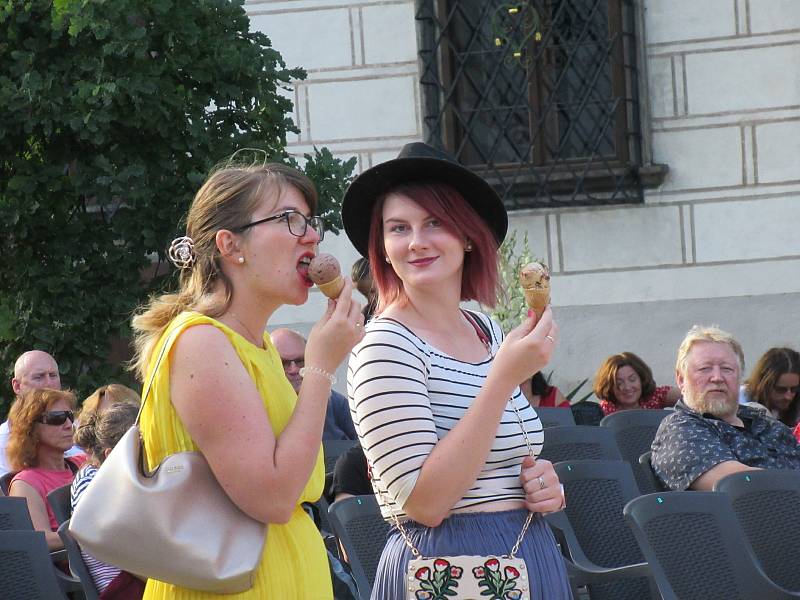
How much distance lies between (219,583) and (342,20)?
8785mm

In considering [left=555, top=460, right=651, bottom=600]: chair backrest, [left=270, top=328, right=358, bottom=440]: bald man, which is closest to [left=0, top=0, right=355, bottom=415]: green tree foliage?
[left=270, top=328, right=358, bottom=440]: bald man

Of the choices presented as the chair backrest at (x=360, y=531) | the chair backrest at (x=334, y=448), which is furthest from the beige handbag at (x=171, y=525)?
the chair backrest at (x=334, y=448)

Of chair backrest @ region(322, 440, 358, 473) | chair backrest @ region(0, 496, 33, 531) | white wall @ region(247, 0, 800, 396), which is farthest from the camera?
white wall @ region(247, 0, 800, 396)

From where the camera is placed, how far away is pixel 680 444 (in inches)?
210

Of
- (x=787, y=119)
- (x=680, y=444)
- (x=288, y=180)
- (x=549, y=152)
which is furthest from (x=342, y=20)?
(x=288, y=180)

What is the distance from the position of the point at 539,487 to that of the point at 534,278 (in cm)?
41

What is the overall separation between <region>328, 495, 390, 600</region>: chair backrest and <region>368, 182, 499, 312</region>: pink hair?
213 centimetres

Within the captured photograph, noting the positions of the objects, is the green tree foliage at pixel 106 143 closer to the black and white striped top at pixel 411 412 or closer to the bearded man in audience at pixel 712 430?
the bearded man in audience at pixel 712 430

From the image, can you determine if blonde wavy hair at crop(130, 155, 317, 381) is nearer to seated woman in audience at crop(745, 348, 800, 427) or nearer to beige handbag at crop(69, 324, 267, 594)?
beige handbag at crop(69, 324, 267, 594)

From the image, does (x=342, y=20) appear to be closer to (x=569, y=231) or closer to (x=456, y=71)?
(x=456, y=71)

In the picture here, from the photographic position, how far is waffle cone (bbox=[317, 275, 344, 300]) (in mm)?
2393

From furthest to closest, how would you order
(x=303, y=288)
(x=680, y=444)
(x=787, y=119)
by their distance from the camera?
(x=787, y=119) → (x=680, y=444) → (x=303, y=288)

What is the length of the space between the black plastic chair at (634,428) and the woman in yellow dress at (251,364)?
4295 mm

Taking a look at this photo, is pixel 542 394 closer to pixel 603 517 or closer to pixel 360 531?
pixel 603 517
